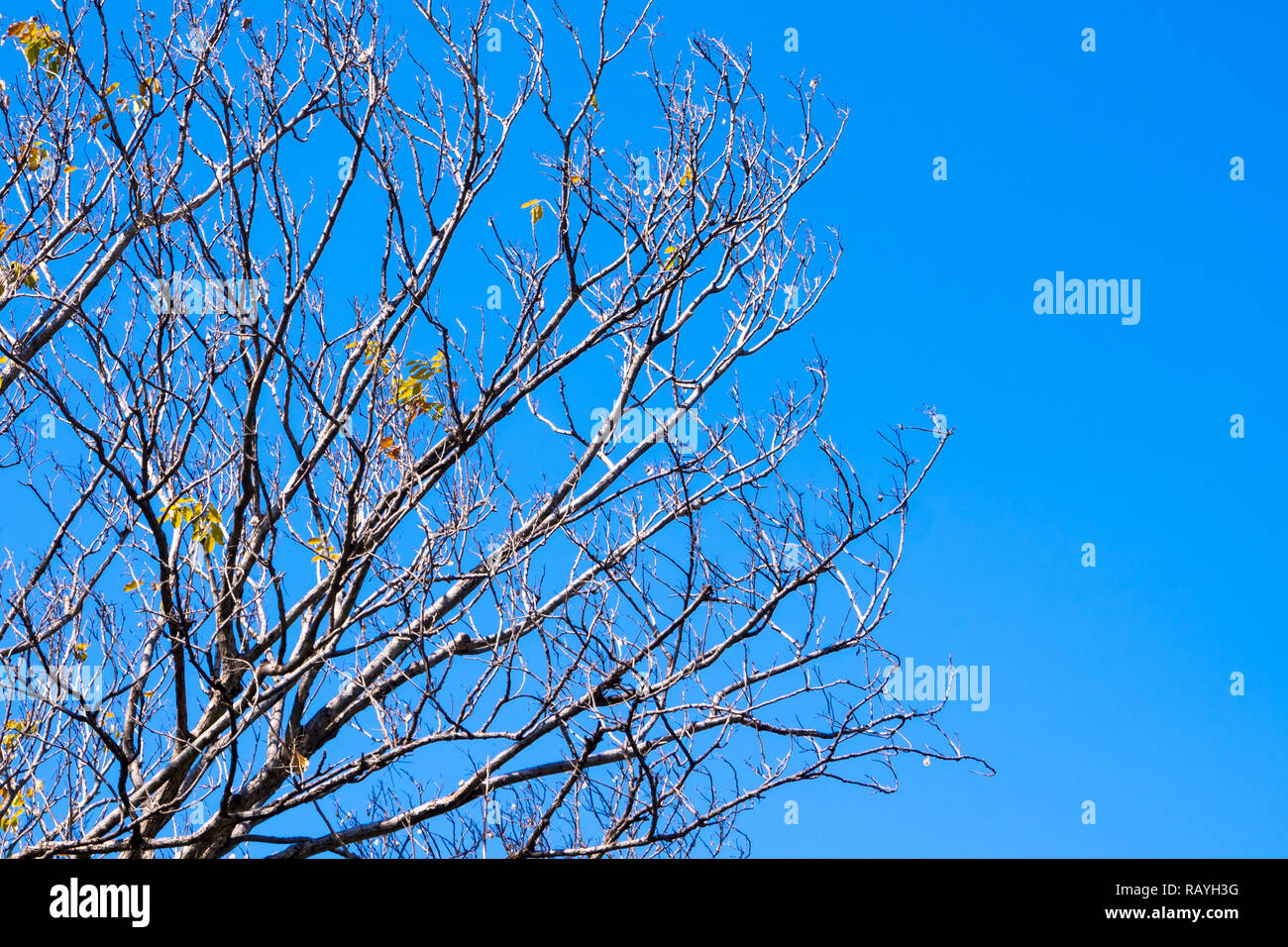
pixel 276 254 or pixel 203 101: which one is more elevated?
pixel 203 101

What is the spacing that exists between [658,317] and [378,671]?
2611 millimetres

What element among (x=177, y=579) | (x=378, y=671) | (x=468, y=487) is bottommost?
(x=378, y=671)

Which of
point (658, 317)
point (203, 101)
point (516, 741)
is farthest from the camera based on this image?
point (658, 317)

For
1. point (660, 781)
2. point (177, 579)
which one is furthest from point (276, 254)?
point (660, 781)

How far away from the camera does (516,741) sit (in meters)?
5.29

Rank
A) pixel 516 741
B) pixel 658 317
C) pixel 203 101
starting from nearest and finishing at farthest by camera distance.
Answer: pixel 203 101 → pixel 516 741 → pixel 658 317
